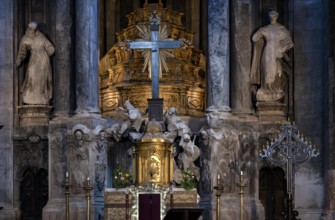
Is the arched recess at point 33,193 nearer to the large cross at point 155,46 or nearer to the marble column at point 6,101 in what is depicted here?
the marble column at point 6,101

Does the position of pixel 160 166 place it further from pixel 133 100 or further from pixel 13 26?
pixel 13 26

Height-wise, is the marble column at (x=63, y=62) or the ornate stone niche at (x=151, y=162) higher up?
the marble column at (x=63, y=62)

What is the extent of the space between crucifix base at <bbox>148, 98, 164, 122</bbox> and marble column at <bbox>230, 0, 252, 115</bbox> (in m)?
2.85

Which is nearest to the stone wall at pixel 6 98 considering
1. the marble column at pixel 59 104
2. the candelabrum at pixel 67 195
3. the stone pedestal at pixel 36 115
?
the stone pedestal at pixel 36 115

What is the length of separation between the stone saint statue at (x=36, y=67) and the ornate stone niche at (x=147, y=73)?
84.1 inches

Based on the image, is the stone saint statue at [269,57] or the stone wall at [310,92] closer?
the stone wall at [310,92]

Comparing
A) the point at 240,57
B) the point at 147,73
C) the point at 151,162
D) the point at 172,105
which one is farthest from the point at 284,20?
the point at 151,162

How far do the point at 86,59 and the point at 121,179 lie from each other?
4251 millimetres

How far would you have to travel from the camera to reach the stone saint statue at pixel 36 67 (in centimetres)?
2920

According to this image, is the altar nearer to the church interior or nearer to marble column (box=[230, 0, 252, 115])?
the church interior

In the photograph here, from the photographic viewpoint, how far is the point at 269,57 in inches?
1145

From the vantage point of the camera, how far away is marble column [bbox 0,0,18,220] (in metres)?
29.0

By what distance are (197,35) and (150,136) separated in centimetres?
781

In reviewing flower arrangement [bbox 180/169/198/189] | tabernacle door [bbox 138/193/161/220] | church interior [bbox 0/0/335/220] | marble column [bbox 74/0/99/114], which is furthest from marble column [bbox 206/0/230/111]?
tabernacle door [bbox 138/193/161/220]
